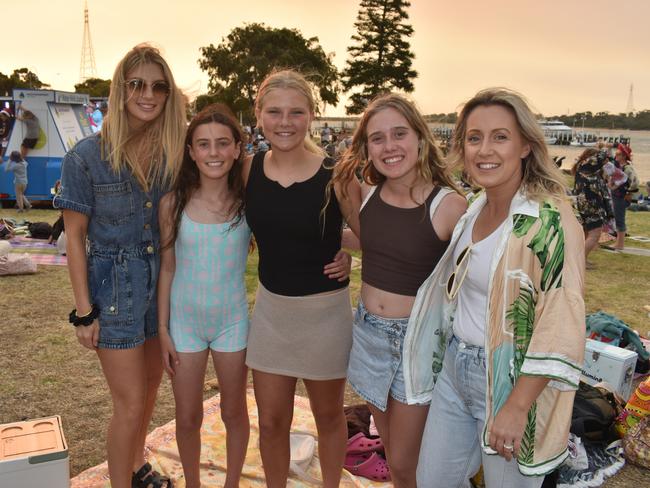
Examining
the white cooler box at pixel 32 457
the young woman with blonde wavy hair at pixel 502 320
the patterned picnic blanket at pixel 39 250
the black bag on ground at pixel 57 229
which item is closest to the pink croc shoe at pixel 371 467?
the young woman with blonde wavy hair at pixel 502 320

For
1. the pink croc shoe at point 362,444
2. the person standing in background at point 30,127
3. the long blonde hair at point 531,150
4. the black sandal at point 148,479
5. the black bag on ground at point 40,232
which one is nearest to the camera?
the long blonde hair at point 531,150

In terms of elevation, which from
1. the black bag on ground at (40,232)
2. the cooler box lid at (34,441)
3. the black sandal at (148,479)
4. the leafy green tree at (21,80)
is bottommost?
the black sandal at (148,479)

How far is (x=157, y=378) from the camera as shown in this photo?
303 cm

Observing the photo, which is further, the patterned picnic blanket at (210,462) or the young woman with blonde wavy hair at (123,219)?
the patterned picnic blanket at (210,462)

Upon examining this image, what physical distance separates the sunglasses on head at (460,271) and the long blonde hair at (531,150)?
0.32m

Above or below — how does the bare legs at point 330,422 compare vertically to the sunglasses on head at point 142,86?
below

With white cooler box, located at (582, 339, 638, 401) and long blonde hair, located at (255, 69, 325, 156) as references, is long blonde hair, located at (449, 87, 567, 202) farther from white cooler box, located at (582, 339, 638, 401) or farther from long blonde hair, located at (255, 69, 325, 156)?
white cooler box, located at (582, 339, 638, 401)

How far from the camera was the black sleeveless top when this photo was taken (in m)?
A: 2.60

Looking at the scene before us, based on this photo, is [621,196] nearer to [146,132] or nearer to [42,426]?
[146,132]

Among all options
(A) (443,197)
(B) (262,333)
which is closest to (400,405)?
(B) (262,333)

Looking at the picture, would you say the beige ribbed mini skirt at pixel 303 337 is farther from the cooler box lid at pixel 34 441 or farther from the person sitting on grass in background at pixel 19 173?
the person sitting on grass in background at pixel 19 173

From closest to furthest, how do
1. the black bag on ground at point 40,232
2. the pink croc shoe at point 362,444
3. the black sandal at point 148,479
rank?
the black sandal at point 148,479, the pink croc shoe at point 362,444, the black bag on ground at point 40,232

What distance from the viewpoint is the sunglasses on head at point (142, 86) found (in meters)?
2.56

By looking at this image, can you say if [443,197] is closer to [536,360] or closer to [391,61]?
[536,360]
